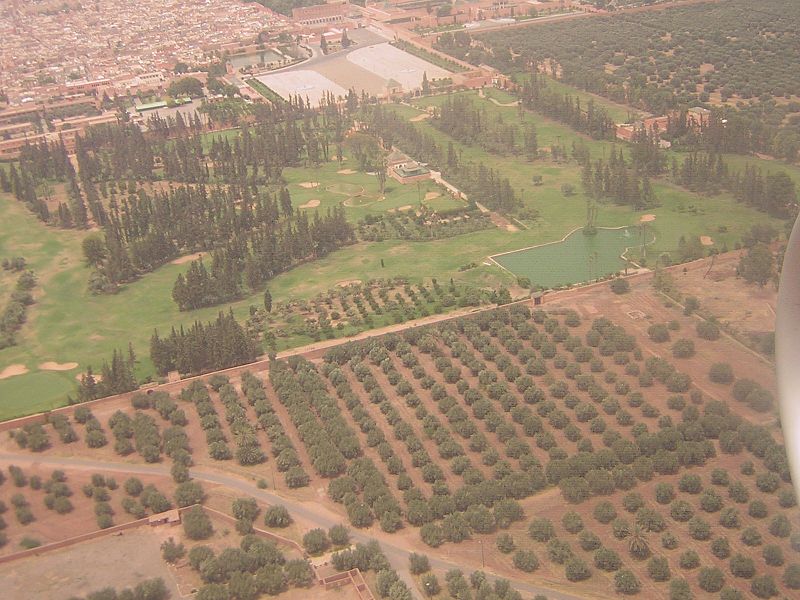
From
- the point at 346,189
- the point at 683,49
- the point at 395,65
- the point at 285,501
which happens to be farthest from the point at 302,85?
the point at 285,501

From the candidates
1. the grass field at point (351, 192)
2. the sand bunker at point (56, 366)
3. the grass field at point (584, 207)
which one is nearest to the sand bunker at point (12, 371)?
the sand bunker at point (56, 366)

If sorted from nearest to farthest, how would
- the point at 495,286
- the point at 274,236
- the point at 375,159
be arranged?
1. the point at 495,286
2. the point at 274,236
3. the point at 375,159

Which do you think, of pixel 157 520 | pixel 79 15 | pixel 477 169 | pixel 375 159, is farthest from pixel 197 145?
pixel 79 15

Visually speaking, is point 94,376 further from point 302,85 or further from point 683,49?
point 683,49

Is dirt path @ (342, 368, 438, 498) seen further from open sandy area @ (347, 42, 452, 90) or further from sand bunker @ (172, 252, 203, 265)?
open sandy area @ (347, 42, 452, 90)

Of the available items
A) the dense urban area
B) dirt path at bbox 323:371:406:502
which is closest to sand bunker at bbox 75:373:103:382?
the dense urban area

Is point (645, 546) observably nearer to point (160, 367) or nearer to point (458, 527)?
point (458, 527)

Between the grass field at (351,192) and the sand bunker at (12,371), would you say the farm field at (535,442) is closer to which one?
the sand bunker at (12,371)
